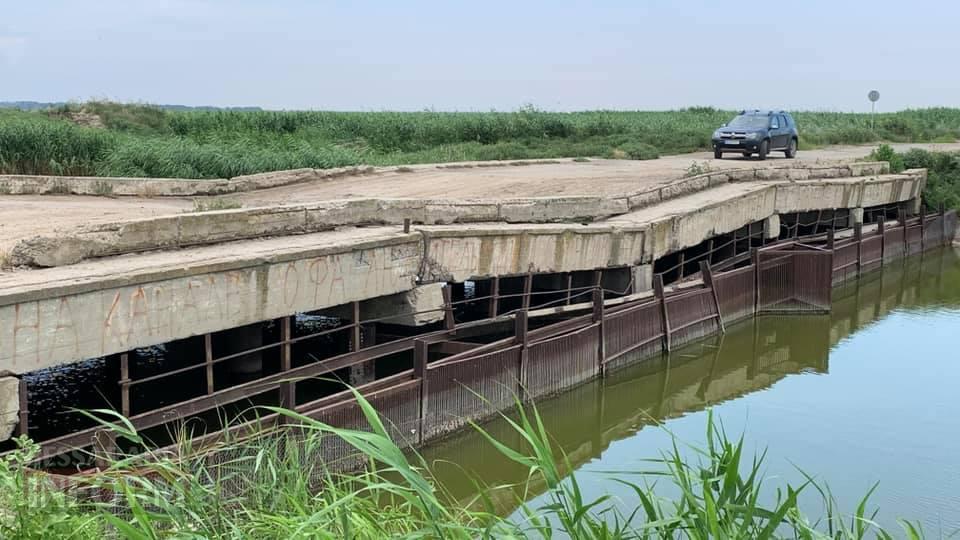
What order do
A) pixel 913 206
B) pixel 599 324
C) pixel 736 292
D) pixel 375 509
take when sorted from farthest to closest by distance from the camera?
1. pixel 913 206
2. pixel 736 292
3. pixel 599 324
4. pixel 375 509

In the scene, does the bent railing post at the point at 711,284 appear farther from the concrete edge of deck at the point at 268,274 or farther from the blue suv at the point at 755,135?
the blue suv at the point at 755,135

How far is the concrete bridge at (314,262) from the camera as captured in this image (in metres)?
9.58

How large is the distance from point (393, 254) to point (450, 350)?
1460 millimetres

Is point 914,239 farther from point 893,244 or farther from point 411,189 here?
point 411,189

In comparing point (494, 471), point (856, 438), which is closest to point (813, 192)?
point (856, 438)

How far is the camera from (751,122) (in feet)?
102

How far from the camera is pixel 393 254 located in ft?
44.4

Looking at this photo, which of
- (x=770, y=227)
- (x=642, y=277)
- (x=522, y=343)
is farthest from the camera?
(x=770, y=227)

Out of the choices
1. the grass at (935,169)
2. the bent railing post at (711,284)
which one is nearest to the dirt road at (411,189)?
the bent railing post at (711,284)

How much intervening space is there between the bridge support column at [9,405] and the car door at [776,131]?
25867 mm

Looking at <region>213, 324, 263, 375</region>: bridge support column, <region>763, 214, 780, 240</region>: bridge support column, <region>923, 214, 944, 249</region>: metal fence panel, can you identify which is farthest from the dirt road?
<region>923, 214, 944, 249</region>: metal fence panel

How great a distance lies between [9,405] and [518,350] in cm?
634

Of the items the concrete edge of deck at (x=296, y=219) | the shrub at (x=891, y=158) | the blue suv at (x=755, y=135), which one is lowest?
the concrete edge of deck at (x=296, y=219)

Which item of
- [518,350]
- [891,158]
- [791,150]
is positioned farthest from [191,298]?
[891,158]
